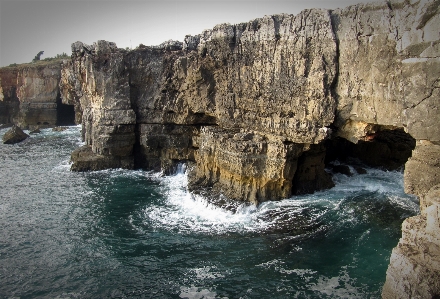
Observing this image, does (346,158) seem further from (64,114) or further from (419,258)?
(64,114)

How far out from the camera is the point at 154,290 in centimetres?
1426

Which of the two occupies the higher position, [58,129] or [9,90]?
[9,90]

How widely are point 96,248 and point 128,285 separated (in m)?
3.76

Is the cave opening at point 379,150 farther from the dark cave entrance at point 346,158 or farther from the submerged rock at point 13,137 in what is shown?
the submerged rock at point 13,137

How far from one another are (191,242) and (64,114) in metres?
46.6

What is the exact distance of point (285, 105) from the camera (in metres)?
21.6

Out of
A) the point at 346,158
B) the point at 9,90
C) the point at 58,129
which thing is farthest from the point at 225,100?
the point at 9,90

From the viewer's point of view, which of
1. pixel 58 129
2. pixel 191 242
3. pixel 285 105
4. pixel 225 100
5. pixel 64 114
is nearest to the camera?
pixel 191 242

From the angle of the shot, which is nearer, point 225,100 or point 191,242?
point 191,242

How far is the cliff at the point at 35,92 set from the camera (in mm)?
52562

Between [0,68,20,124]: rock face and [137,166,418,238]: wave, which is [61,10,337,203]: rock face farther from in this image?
[0,68,20,124]: rock face

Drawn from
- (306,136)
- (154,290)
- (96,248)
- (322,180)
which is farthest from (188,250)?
(322,180)

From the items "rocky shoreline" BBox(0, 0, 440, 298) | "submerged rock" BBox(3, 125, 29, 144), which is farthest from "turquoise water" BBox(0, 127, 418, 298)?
"submerged rock" BBox(3, 125, 29, 144)

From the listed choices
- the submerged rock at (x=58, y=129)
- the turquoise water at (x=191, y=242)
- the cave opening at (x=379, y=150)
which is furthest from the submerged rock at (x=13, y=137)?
the cave opening at (x=379, y=150)
